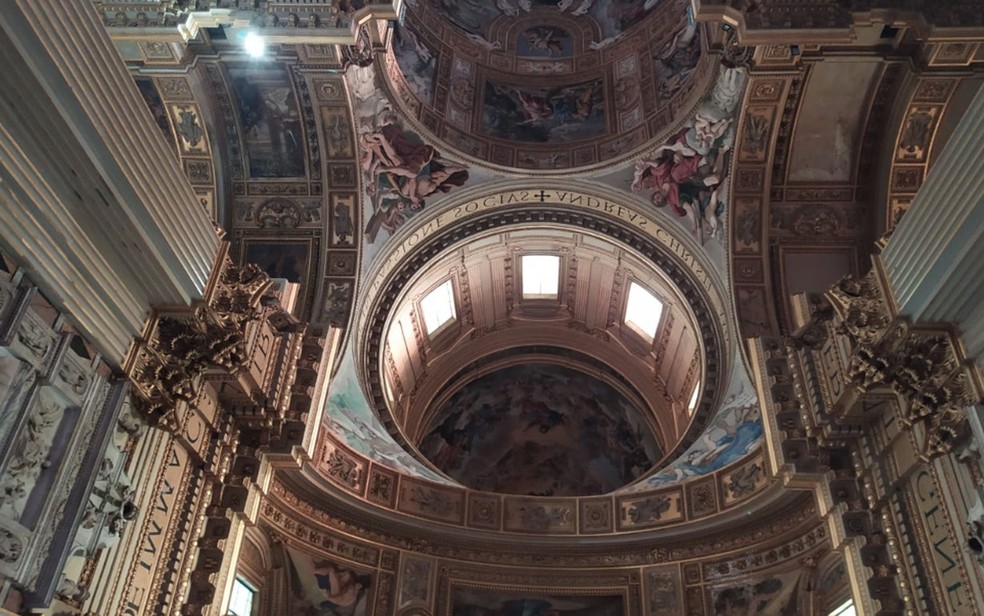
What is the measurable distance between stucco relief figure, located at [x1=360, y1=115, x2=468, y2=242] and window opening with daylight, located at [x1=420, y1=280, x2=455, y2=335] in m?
3.01

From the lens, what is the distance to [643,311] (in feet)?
64.0

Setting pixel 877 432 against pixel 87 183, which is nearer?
pixel 87 183

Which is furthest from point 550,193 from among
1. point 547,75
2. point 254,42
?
point 254,42

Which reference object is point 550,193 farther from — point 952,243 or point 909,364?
point 952,243

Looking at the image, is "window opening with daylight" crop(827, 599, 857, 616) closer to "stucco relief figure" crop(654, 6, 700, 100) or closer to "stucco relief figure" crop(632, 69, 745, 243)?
"stucco relief figure" crop(632, 69, 745, 243)

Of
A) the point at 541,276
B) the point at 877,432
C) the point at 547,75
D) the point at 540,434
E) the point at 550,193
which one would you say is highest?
the point at 547,75

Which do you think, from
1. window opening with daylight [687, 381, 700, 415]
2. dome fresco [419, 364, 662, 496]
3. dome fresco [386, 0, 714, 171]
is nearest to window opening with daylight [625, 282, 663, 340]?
window opening with daylight [687, 381, 700, 415]

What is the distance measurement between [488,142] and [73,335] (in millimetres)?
12372

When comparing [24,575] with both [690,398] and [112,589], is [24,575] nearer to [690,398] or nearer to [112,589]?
[112,589]

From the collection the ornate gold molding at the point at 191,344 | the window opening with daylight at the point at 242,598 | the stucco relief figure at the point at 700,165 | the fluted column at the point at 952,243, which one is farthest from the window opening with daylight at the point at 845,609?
the ornate gold molding at the point at 191,344

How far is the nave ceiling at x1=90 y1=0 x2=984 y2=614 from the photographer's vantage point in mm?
13055

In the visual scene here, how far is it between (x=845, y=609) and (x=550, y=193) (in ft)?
33.1

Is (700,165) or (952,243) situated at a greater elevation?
(700,165)

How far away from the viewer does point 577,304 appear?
20797 mm
